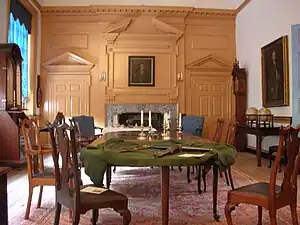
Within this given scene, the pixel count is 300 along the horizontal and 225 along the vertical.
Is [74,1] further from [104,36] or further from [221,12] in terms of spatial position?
[221,12]

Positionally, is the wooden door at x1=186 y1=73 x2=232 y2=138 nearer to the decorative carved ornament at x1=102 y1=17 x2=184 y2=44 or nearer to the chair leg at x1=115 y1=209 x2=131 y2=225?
the decorative carved ornament at x1=102 y1=17 x2=184 y2=44

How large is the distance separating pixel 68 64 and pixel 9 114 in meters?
3.37

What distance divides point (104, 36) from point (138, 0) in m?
1.40

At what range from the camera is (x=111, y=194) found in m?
2.30

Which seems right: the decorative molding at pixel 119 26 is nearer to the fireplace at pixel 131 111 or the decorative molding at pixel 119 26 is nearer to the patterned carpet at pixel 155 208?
the fireplace at pixel 131 111

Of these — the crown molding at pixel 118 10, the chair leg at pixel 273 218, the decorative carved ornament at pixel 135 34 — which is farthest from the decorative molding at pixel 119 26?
the chair leg at pixel 273 218

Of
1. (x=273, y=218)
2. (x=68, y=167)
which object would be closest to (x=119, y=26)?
(x=68, y=167)

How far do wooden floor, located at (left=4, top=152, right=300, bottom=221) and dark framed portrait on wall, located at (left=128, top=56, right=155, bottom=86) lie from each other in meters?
3.27

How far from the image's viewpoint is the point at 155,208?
11.0ft

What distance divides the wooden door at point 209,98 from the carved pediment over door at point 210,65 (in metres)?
0.20

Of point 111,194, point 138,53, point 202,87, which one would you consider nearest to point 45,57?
point 138,53

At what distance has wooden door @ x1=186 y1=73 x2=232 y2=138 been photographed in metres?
9.23

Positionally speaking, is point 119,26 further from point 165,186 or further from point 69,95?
point 165,186

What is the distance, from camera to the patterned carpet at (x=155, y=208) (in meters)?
2.96
